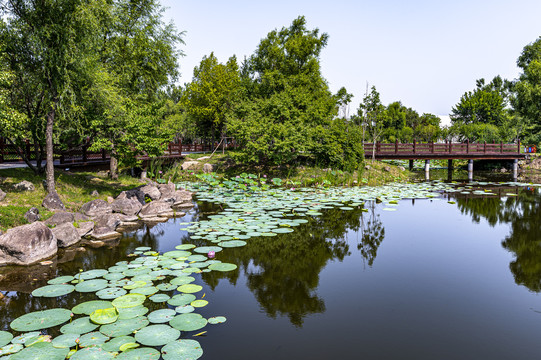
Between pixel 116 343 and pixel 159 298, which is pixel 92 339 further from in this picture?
pixel 159 298

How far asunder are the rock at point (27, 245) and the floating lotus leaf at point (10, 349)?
3.62m

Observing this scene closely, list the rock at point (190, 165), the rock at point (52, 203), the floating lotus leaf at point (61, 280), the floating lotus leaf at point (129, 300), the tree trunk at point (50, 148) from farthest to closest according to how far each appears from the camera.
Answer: the rock at point (190, 165), the tree trunk at point (50, 148), the rock at point (52, 203), the floating lotus leaf at point (61, 280), the floating lotus leaf at point (129, 300)

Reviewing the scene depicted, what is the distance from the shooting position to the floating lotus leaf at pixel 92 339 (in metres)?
3.84

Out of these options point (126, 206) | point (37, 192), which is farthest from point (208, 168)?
point (37, 192)

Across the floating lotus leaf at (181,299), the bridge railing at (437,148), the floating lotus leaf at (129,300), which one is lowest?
the floating lotus leaf at (181,299)

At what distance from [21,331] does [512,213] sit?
49.6 ft

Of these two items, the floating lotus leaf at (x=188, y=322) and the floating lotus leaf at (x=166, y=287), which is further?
the floating lotus leaf at (x=166, y=287)

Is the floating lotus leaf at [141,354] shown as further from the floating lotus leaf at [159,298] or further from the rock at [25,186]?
the rock at [25,186]

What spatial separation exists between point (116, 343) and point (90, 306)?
1.27m

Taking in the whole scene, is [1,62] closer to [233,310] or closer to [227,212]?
[227,212]

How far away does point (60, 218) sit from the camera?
906 centimetres

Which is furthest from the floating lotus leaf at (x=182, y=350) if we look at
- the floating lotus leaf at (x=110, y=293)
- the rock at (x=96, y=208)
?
the rock at (x=96, y=208)

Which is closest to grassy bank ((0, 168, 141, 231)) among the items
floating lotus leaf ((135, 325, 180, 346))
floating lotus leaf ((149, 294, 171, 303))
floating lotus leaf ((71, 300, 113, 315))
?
floating lotus leaf ((71, 300, 113, 315))

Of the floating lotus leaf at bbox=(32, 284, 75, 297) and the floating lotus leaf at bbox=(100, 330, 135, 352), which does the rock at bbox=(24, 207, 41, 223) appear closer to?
the floating lotus leaf at bbox=(32, 284, 75, 297)
